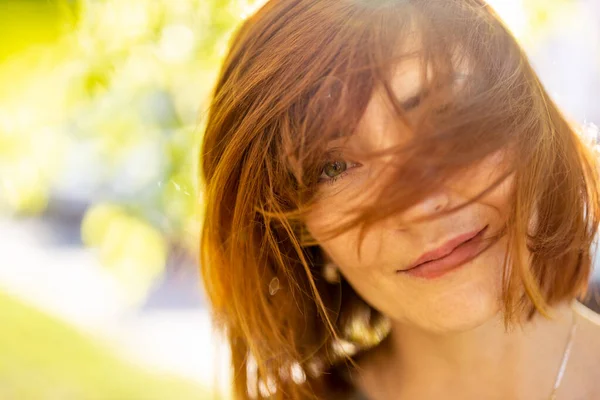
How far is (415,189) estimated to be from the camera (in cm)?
121

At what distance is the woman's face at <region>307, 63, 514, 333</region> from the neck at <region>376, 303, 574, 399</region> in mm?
227

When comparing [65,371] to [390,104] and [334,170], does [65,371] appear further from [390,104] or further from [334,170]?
[390,104]

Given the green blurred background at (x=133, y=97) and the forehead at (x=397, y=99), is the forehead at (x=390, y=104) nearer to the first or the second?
the forehead at (x=397, y=99)

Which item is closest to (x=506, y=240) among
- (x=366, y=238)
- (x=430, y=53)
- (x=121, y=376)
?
(x=366, y=238)

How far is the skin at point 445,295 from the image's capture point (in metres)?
1.26

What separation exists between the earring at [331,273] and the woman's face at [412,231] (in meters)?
0.31

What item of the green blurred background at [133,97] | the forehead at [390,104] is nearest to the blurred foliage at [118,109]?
the green blurred background at [133,97]

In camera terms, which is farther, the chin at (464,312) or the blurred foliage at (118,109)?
the blurred foliage at (118,109)

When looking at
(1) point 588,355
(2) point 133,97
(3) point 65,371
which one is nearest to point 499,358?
(1) point 588,355

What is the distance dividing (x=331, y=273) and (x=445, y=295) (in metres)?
0.54

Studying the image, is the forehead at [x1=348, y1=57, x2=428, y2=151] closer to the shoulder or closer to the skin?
the skin

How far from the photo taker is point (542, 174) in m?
1.36

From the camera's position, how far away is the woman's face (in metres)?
1.25

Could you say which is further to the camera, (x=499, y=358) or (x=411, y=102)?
(x=499, y=358)
